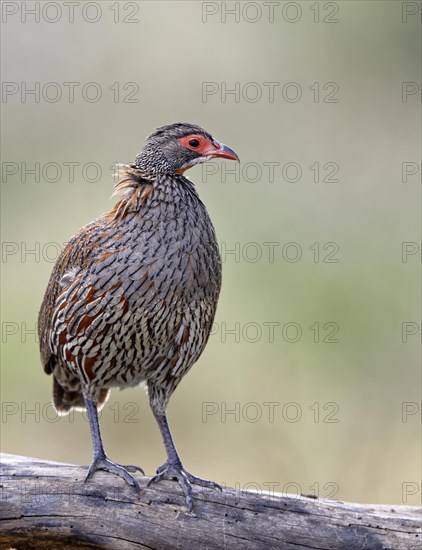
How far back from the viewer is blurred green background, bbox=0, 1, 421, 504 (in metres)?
9.98

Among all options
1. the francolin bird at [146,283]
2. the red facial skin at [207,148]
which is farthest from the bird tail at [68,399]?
the red facial skin at [207,148]

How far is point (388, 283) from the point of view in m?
11.1

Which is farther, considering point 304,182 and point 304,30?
point 304,30

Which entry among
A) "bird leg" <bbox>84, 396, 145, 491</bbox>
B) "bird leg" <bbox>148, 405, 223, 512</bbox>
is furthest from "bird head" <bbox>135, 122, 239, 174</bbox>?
"bird leg" <bbox>148, 405, 223, 512</bbox>

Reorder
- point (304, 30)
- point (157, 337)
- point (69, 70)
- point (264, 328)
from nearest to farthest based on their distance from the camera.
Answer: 1. point (157, 337)
2. point (264, 328)
3. point (69, 70)
4. point (304, 30)

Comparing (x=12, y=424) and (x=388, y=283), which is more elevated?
(x=388, y=283)

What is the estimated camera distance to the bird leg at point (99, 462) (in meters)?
5.92

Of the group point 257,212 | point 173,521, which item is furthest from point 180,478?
point 257,212

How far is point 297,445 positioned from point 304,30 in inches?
215

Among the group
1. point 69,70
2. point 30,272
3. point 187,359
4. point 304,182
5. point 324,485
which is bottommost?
point 324,485

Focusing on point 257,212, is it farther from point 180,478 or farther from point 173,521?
point 173,521

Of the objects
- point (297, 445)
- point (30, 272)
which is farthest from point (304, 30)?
point (297, 445)

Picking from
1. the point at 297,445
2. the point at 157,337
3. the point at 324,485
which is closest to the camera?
the point at 157,337

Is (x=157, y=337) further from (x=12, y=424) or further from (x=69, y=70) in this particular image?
(x=69, y=70)
